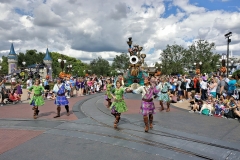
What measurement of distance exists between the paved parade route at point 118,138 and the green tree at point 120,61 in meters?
48.2

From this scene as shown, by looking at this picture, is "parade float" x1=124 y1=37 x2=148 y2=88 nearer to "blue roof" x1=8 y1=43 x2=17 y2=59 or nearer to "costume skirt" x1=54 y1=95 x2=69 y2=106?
"costume skirt" x1=54 y1=95 x2=69 y2=106

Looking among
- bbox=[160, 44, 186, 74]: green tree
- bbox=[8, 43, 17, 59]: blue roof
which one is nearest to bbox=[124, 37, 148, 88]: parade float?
bbox=[160, 44, 186, 74]: green tree

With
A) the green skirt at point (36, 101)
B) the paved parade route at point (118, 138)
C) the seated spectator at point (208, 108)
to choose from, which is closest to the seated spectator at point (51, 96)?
the paved parade route at point (118, 138)

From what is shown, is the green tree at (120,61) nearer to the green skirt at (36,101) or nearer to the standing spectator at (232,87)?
the standing spectator at (232,87)

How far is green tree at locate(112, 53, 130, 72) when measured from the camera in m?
56.6

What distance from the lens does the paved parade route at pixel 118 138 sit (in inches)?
195

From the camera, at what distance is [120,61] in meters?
57.8

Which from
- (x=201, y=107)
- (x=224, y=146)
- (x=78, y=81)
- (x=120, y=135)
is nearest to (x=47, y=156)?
(x=120, y=135)

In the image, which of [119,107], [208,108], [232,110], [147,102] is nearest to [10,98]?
[119,107]

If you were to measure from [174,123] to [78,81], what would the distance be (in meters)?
11.8

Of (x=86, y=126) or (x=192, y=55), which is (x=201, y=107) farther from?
(x=192, y=55)

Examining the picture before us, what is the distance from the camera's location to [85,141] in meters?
5.85

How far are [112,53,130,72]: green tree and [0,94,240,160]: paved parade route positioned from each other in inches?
1896

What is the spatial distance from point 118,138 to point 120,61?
52.1 meters
